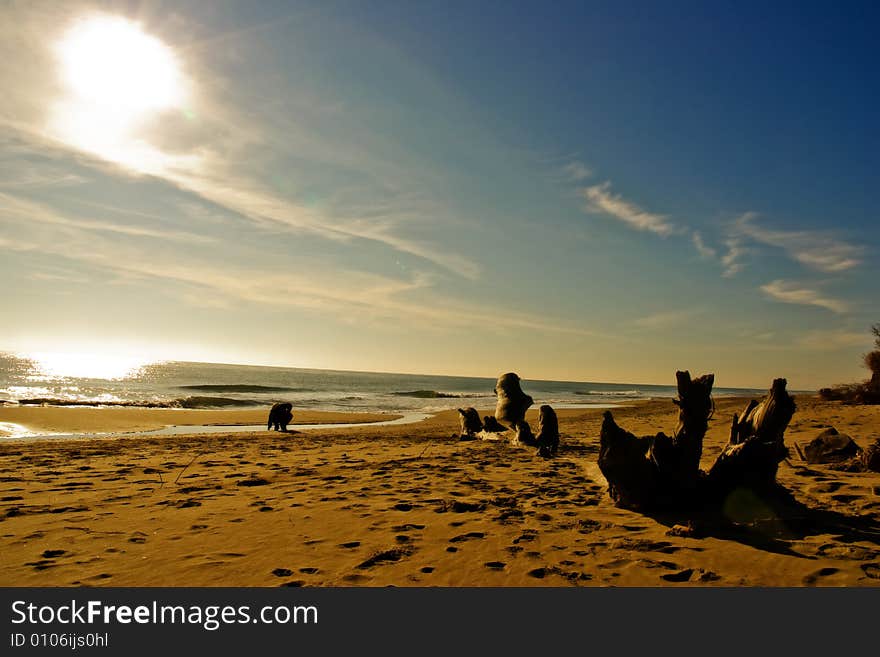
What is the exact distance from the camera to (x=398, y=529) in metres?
5.55

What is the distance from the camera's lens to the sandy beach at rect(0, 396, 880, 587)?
4184mm

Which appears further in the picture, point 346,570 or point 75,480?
point 75,480

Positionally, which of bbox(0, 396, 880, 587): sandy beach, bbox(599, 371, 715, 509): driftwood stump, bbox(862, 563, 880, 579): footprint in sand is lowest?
bbox(0, 396, 880, 587): sandy beach

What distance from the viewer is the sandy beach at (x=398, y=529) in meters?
4.18

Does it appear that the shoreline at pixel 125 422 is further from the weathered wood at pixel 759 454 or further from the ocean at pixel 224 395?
the weathered wood at pixel 759 454

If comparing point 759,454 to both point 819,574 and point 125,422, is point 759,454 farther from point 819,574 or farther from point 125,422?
point 125,422

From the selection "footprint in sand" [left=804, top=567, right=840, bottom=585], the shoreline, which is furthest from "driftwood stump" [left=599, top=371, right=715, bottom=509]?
the shoreline

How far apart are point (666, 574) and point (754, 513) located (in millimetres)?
2376

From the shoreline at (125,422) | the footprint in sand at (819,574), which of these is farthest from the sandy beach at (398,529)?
the shoreline at (125,422)

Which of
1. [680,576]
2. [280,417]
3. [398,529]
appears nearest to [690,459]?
[680,576]

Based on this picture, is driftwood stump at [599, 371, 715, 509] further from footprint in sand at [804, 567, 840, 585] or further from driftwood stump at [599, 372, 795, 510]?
footprint in sand at [804, 567, 840, 585]
